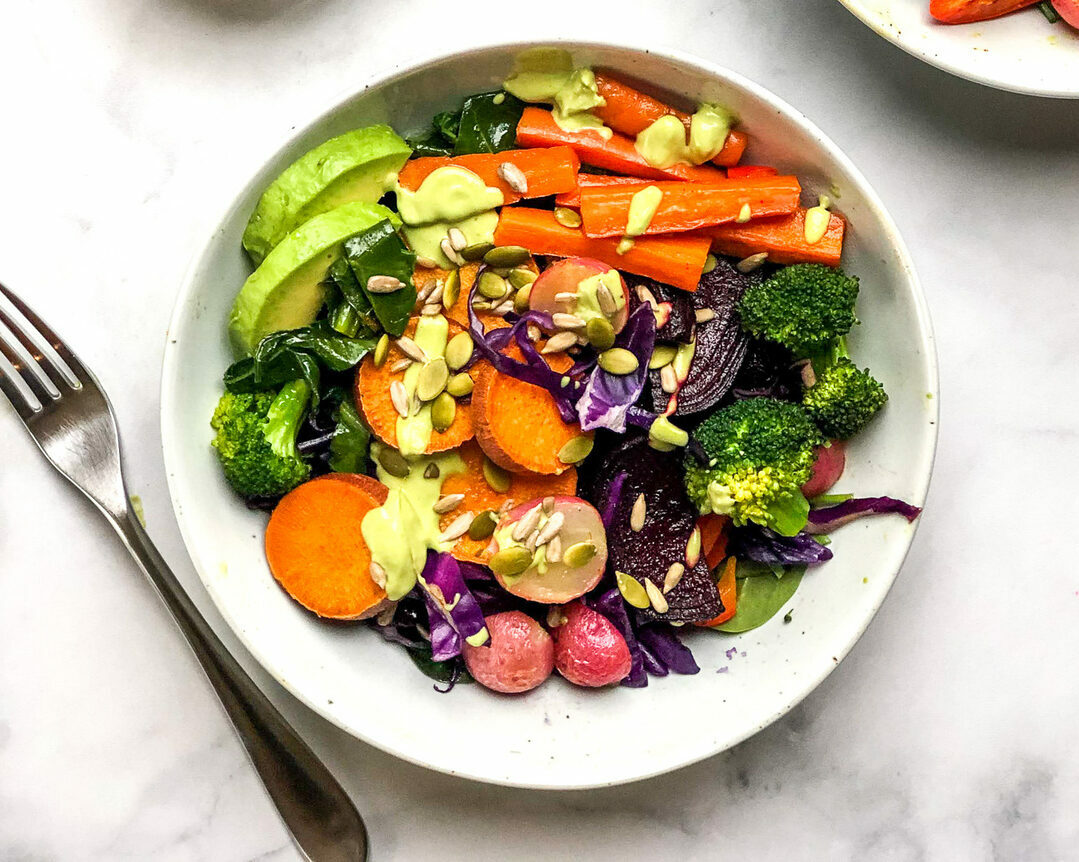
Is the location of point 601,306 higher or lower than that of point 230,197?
lower

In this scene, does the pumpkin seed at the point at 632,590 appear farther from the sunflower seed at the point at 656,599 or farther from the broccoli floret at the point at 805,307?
the broccoli floret at the point at 805,307

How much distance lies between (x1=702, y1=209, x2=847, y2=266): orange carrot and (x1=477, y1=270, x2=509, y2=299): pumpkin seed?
19.9 inches

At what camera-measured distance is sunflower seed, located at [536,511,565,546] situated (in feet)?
7.06

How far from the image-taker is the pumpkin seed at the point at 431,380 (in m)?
2.15

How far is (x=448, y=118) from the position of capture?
221 cm

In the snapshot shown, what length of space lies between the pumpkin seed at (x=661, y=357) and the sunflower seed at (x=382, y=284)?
2.09 ft

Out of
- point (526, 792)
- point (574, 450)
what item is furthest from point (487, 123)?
point (526, 792)

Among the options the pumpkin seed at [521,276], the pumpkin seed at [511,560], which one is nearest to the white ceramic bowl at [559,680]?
the pumpkin seed at [511,560]

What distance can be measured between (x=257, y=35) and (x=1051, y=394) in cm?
236

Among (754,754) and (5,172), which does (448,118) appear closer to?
(5,172)

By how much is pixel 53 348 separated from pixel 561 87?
146 cm

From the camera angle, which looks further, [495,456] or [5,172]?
[5,172]

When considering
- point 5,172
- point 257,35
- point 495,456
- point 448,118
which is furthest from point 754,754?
point 5,172

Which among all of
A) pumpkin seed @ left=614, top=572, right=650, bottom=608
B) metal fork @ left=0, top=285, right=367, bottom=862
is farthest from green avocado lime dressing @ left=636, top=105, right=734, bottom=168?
metal fork @ left=0, top=285, right=367, bottom=862
